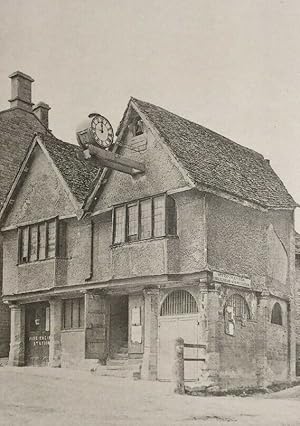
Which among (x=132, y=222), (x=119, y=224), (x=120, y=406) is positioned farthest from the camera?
(x=119, y=224)

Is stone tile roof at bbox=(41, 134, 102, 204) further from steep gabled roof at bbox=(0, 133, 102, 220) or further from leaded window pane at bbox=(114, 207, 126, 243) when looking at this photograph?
leaded window pane at bbox=(114, 207, 126, 243)

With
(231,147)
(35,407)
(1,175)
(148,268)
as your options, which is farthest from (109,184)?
(35,407)

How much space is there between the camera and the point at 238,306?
19.8 meters

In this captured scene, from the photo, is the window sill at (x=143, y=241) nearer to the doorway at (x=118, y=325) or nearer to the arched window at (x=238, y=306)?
the arched window at (x=238, y=306)

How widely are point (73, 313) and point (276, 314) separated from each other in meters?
7.03

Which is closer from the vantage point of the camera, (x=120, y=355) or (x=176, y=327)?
(x=176, y=327)

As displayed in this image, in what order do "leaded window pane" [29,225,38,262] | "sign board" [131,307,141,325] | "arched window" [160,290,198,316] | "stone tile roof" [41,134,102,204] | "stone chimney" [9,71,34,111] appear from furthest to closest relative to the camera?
1. "stone chimney" [9,71,34,111]
2. "leaded window pane" [29,225,38,262]
3. "stone tile roof" [41,134,102,204]
4. "sign board" [131,307,141,325]
5. "arched window" [160,290,198,316]

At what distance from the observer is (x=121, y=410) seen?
42.5ft

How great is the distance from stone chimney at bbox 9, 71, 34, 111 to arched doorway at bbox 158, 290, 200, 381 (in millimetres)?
12907

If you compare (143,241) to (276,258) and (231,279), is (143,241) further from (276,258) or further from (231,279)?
(276,258)

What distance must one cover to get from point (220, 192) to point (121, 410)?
7908 mm

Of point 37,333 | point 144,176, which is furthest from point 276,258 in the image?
point 37,333

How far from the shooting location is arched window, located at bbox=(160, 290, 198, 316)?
765 inches

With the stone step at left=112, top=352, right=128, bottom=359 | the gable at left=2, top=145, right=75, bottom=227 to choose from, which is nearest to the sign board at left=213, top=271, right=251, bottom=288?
the stone step at left=112, top=352, right=128, bottom=359
